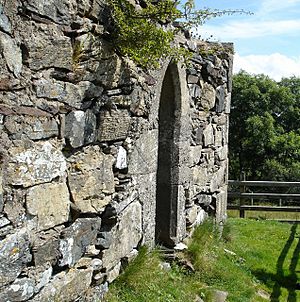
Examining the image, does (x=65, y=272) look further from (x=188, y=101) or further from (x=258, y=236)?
(x=258, y=236)

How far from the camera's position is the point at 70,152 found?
11.4 feet

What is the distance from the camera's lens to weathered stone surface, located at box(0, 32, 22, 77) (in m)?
2.71

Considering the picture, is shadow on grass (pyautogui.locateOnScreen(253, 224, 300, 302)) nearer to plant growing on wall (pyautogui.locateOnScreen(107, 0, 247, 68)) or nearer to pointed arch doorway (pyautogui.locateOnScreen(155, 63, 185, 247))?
pointed arch doorway (pyautogui.locateOnScreen(155, 63, 185, 247))

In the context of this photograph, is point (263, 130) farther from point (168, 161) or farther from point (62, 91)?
→ point (62, 91)

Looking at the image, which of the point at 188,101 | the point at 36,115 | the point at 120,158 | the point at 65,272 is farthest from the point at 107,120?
the point at 188,101

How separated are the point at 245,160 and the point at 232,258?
15.6m

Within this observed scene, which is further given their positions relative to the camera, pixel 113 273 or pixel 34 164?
pixel 113 273

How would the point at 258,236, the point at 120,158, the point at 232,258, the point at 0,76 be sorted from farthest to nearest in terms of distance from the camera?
the point at 258,236, the point at 232,258, the point at 120,158, the point at 0,76

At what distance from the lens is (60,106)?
10.8 feet

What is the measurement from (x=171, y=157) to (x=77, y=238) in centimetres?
242

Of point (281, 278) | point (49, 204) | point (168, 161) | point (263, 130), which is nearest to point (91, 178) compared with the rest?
point (49, 204)

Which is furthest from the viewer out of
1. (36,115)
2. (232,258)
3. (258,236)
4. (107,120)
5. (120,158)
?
(258,236)

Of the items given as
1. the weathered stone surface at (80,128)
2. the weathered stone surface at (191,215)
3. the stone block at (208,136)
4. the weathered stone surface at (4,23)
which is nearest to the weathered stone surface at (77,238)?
the weathered stone surface at (80,128)

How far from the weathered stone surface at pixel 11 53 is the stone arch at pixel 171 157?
10.0ft
